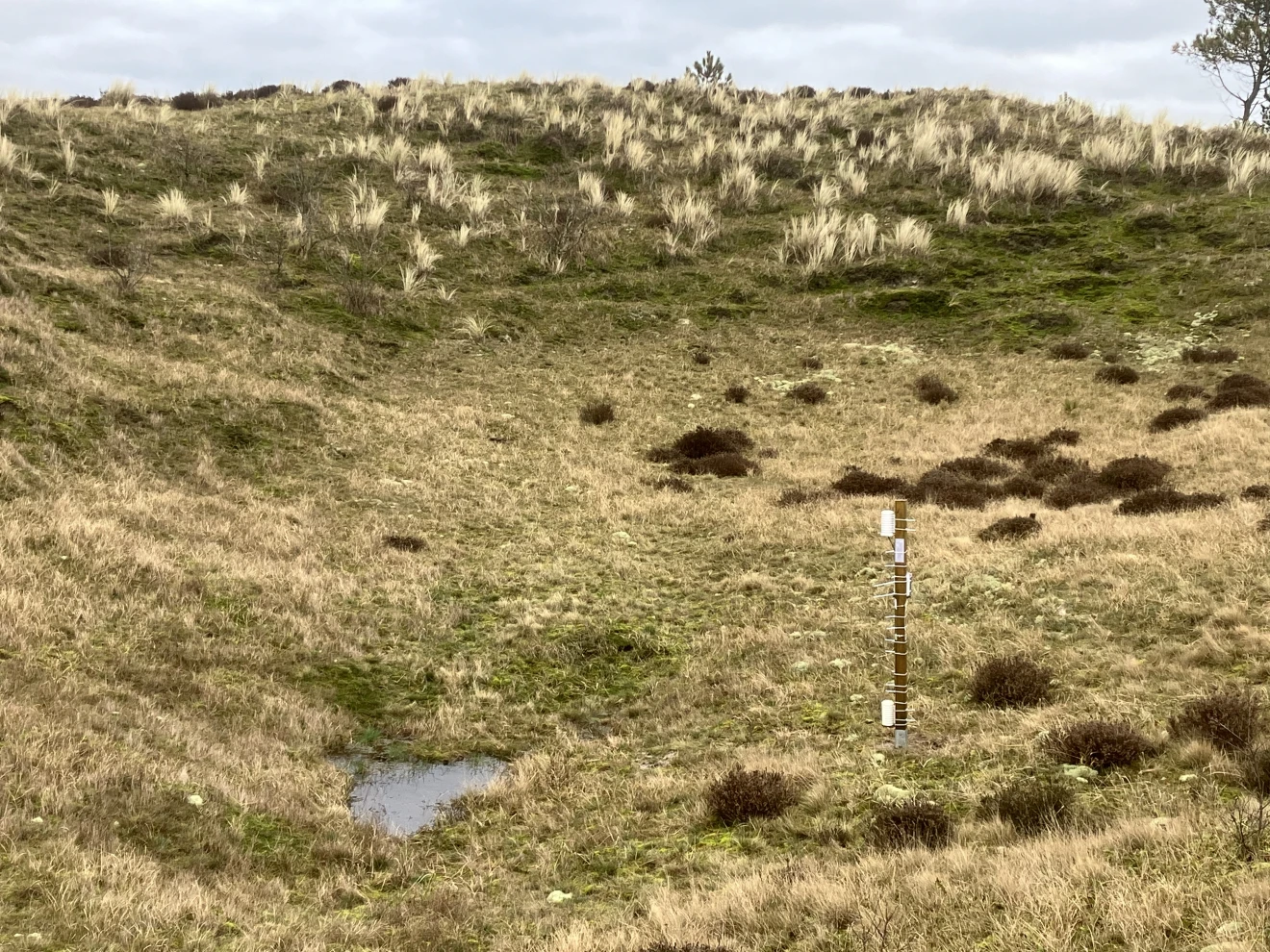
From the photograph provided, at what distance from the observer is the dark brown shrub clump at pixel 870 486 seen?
582 inches

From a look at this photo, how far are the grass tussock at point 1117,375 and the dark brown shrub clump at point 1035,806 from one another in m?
15.9

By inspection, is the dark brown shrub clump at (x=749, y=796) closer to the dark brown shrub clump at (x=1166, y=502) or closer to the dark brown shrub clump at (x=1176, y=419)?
the dark brown shrub clump at (x=1166, y=502)

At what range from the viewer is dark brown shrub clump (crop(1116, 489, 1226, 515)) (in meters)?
11.7

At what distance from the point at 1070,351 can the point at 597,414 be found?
38.2 feet

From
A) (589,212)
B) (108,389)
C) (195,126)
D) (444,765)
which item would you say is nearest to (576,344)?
(589,212)

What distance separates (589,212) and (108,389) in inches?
667

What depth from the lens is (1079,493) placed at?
13344 mm

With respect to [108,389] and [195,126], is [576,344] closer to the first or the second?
[108,389]

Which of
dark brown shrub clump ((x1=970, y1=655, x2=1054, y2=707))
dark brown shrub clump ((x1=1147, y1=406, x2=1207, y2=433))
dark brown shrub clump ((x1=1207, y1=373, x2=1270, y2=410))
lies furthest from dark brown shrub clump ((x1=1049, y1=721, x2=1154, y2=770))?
dark brown shrub clump ((x1=1207, y1=373, x2=1270, y2=410))

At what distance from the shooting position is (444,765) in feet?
26.3

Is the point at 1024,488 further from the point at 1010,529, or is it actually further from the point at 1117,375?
the point at 1117,375

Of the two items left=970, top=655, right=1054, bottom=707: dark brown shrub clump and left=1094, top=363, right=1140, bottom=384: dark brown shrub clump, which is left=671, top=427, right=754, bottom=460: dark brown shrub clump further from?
left=970, top=655, right=1054, bottom=707: dark brown shrub clump

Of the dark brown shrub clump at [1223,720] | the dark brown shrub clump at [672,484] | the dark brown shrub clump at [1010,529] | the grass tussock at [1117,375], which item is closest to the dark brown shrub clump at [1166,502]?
the dark brown shrub clump at [1010,529]

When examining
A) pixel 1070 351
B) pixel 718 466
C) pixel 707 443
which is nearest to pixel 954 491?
pixel 718 466
